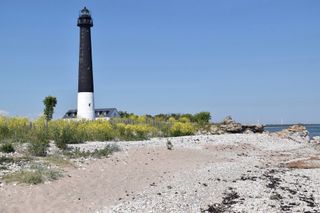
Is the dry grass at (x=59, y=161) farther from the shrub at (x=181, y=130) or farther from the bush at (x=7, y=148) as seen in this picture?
the shrub at (x=181, y=130)

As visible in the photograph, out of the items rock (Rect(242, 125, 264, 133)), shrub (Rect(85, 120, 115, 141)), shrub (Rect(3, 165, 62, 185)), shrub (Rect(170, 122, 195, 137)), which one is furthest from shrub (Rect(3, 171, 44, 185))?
rock (Rect(242, 125, 264, 133))

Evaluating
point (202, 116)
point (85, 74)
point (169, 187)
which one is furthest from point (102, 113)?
point (169, 187)

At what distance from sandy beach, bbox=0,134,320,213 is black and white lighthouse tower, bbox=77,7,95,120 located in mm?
23703

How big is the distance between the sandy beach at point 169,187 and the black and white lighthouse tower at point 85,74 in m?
23.7

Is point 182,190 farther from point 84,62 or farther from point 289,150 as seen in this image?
point 84,62

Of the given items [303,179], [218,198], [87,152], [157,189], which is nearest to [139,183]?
[157,189]

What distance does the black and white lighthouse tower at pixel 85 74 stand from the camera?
1837 inches

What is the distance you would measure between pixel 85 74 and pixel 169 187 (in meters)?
32.5

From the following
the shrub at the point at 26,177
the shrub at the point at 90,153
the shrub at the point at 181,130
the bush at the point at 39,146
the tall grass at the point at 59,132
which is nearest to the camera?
the shrub at the point at 26,177

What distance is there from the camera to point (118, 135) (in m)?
30.9

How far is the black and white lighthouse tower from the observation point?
4666 cm

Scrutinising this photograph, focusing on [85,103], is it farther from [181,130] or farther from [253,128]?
[253,128]

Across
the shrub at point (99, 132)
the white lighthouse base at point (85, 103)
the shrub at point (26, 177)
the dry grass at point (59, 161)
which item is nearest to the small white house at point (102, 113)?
the white lighthouse base at point (85, 103)

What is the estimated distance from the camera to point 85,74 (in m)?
46.7
